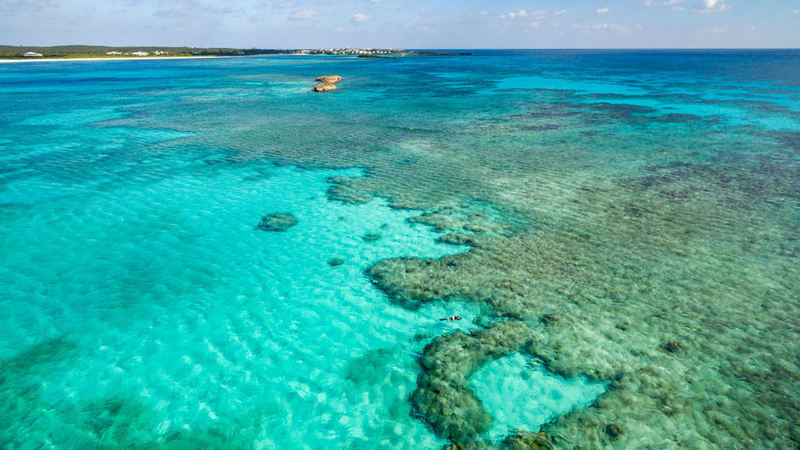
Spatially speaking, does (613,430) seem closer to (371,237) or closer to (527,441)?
(527,441)

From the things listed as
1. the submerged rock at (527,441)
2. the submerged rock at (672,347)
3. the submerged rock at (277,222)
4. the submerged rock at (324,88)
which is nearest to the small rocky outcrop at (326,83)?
the submerged rock at (324,88)

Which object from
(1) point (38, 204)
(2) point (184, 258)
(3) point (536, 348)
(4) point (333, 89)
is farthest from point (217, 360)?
(4) point (333, 89)

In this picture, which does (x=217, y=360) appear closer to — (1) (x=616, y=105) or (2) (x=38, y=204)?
(2) (x=38, y=204)

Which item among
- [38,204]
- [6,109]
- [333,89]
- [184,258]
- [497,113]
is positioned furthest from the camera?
[333,89]

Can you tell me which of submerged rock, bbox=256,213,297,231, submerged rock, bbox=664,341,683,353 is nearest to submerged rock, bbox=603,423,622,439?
submerged rock, bbox=664,341,683,353

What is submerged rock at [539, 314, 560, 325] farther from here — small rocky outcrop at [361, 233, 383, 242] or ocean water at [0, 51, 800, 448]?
small rocky outcrop at [361, 233, 383, 242]

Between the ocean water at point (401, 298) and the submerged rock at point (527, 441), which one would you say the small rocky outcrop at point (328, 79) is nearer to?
the ocean water at point (401, 298)
